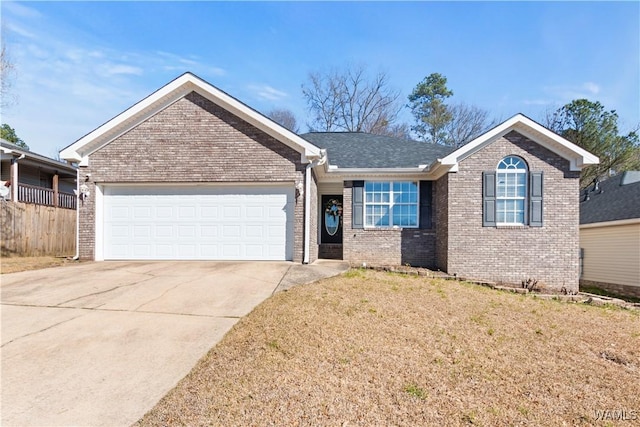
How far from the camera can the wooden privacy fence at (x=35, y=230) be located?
12477 millimetres

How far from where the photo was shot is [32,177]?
17.9 m

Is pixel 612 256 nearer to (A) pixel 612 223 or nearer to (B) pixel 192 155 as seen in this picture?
(A) pixel 612 223

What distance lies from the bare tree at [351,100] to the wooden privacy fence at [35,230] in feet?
63.8

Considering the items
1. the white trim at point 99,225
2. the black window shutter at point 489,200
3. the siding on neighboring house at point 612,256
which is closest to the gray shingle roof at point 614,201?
the siding on neighboring house at point 612,256

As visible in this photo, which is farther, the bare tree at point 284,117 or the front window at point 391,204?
the bare tree at point 284,117

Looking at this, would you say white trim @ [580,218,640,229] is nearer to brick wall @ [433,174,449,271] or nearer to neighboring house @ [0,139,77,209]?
brick wall @ [433,174,449,271]

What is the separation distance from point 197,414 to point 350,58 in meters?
28.5

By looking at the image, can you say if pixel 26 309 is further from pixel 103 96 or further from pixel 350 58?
pixel 350 58

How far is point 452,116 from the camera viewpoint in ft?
96.7

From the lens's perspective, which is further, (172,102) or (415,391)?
(172,102)

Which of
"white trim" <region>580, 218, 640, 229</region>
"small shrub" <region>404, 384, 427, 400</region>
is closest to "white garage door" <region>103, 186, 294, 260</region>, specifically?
"small shrub" <region>404, 384, 427, 400</region>

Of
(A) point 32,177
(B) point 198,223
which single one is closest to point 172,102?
(B) point 198,223

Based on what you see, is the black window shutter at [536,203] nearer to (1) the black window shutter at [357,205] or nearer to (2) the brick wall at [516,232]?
(2) the brick wall at [516,232]

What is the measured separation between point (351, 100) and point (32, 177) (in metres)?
22.0
